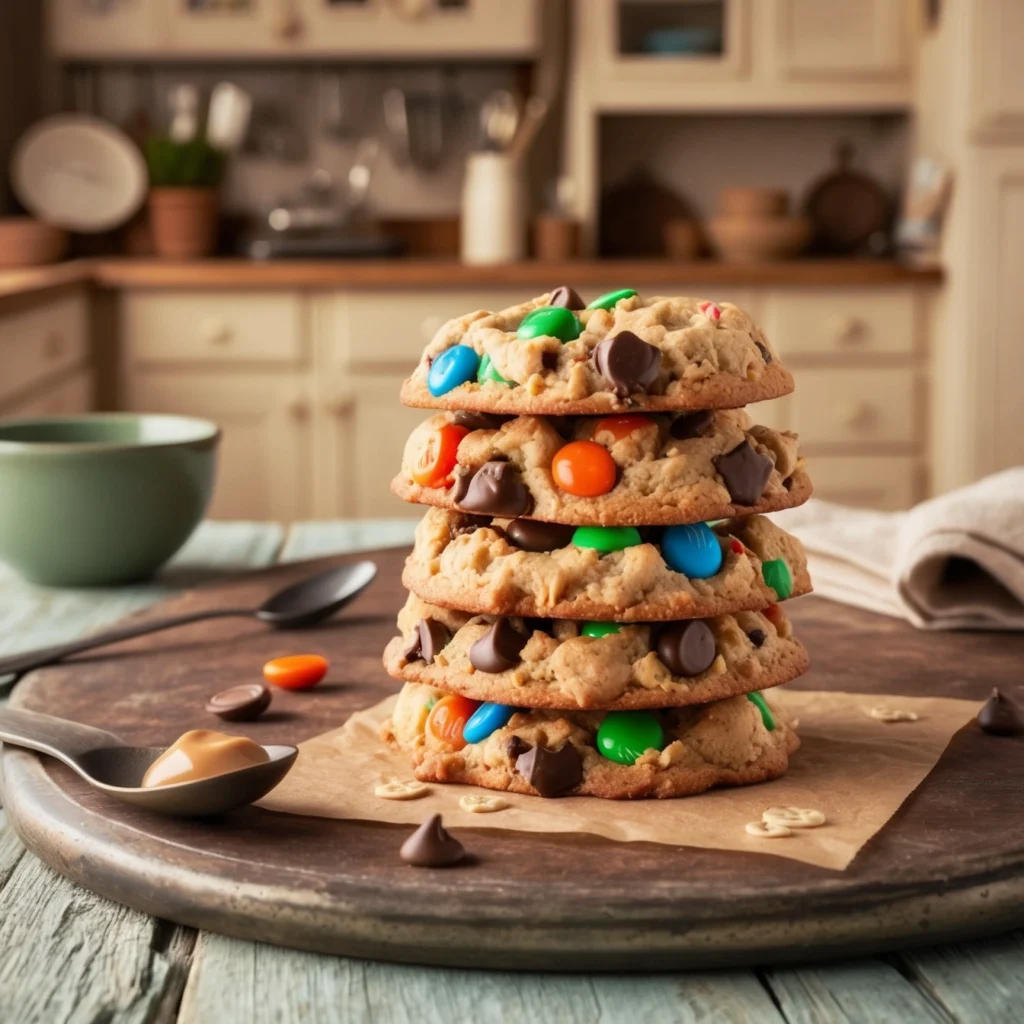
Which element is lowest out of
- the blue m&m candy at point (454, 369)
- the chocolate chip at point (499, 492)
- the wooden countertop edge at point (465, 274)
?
the chocolate chip at point (499, 492)

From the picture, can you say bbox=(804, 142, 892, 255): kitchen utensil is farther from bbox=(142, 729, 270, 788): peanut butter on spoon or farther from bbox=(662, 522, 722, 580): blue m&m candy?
bbox=(142, 729, 270, 788): peanut butter on spoon

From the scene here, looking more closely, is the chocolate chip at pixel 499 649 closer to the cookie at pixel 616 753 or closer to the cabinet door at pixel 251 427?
the cookie at pixel 616 753

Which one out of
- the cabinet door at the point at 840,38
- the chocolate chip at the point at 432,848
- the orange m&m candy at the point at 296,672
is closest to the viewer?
the chocolate chip at the point at 432,848

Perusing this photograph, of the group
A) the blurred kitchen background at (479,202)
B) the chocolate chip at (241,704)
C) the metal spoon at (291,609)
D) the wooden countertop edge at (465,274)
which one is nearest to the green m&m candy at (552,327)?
the chocolate chip at (241,704)

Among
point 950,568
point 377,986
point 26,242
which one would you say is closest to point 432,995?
point 377,986

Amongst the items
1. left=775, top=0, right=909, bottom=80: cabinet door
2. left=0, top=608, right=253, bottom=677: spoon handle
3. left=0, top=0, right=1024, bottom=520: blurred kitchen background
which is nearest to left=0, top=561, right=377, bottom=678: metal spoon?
left=0, top=608, right=253, bottom=677: spoon handle

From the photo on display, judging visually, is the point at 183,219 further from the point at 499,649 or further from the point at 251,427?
the point at 499,649

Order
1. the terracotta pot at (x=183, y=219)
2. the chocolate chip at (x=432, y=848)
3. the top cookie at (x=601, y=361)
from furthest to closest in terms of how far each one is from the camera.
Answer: the terracotta pot at (x=183, y=219), the top cookie at (x=601, y=361), the chocolate chip at (x=432, y=848)
